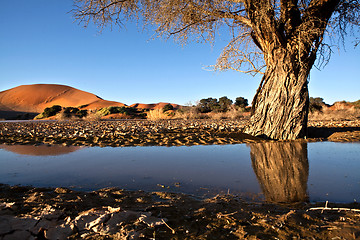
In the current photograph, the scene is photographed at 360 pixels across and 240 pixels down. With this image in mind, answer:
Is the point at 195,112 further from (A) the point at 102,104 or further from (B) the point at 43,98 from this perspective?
(B) the point at 43,98

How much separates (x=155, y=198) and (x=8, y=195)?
128 cm

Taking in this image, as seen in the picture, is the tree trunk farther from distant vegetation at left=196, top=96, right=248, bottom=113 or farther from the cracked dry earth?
distant vegetation at left=196, top=96, right=248, bottom=113

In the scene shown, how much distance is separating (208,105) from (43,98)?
135 ft

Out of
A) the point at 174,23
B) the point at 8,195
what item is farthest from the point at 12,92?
the point at 8,195

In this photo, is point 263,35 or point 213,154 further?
point 263,35

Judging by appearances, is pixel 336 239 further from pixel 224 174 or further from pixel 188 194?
pixel 224 174

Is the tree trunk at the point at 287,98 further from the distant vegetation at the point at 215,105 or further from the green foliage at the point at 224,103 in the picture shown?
the green foliage at the point at 224,103

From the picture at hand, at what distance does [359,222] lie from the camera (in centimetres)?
120

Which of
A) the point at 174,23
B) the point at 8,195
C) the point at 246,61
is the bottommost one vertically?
the point at 8,195

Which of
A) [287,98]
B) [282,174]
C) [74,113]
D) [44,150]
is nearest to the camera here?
[282,174]

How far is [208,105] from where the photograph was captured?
24266 mm

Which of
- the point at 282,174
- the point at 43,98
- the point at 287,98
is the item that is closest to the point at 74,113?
the point at 287,98

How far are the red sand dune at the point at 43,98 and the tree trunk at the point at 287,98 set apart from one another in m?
37.3

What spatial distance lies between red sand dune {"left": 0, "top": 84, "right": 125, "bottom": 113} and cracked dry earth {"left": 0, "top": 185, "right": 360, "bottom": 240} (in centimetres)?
4002
